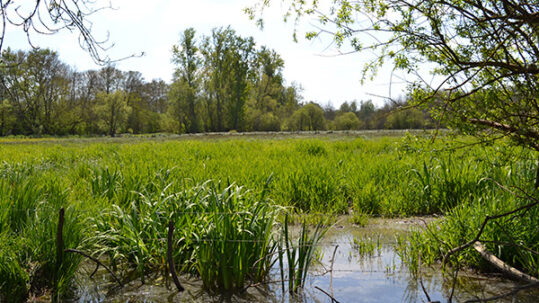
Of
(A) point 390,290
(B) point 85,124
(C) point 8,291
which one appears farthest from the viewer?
(B) point 85,124

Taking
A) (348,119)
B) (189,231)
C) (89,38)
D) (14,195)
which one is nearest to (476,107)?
(189,231)

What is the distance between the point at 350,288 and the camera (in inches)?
135

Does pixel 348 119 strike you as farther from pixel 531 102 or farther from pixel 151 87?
pixel 531 102

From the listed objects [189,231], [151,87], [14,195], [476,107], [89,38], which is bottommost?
[189,231]

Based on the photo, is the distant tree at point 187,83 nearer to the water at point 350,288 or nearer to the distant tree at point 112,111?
the distant tree at point 112,111

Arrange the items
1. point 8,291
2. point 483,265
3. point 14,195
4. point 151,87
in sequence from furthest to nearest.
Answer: point 151,87 < point 14,195 < point 483,265 < point 8,291

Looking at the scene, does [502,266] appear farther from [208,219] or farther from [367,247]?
[208,219]

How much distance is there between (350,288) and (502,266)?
1.33 m

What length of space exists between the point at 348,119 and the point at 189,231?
176 feet

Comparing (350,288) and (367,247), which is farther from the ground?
(367,247)

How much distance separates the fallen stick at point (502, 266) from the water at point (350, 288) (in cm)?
16

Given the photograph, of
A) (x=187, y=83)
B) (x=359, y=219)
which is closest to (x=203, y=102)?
(x=187, y=83)

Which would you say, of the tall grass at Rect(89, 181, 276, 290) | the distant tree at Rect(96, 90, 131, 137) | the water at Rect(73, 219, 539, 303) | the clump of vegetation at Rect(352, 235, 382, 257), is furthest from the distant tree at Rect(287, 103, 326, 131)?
the water at Rect(73, 219, 539, 303)

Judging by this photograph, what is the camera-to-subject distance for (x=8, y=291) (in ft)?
10.1
